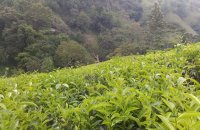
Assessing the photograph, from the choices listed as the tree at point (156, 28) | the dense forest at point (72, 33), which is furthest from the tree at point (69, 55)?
the tree at point (156, 28)

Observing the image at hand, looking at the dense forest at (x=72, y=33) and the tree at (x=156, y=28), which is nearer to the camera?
the dense forest at (x=72, y=33)

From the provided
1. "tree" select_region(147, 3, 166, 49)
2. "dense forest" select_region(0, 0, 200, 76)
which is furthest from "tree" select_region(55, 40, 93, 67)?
"tree" select_region(147, 3, 166, 49)

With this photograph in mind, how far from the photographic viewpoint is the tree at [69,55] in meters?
33.6

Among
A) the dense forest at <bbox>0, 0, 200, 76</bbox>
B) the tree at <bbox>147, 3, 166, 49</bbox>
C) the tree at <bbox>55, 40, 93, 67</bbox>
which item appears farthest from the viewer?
the tree at <bbox>147, 3, 166, 49</bbox>

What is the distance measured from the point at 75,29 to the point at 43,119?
47.4m

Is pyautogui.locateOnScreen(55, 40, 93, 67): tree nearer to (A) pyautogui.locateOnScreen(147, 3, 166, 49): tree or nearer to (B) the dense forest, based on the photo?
(B) the dense forest

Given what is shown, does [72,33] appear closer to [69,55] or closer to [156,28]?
[156,28]

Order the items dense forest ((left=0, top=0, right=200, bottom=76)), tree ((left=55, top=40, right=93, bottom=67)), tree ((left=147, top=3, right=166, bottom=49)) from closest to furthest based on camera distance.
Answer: tree ((left=55, top=40, right=93, bottom=67)) → dense forest ((left=0, top=0, right=200, bottom=76)) → tree ((left=147, top=3, right=166, bottom=49))

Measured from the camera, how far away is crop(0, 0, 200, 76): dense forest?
111 feet

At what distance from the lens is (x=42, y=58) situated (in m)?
32.9

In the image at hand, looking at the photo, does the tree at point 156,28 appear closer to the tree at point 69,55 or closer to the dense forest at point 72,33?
the dense forest at point 72,33

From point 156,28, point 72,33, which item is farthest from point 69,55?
point 156,28

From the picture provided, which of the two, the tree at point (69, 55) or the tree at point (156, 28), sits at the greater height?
the tree at point (156, 28)

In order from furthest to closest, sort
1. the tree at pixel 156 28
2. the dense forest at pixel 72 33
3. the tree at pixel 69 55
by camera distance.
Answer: the tree at pixel 156 28
the dense forest at pixel 72 33
the tree at pixel 69 55
